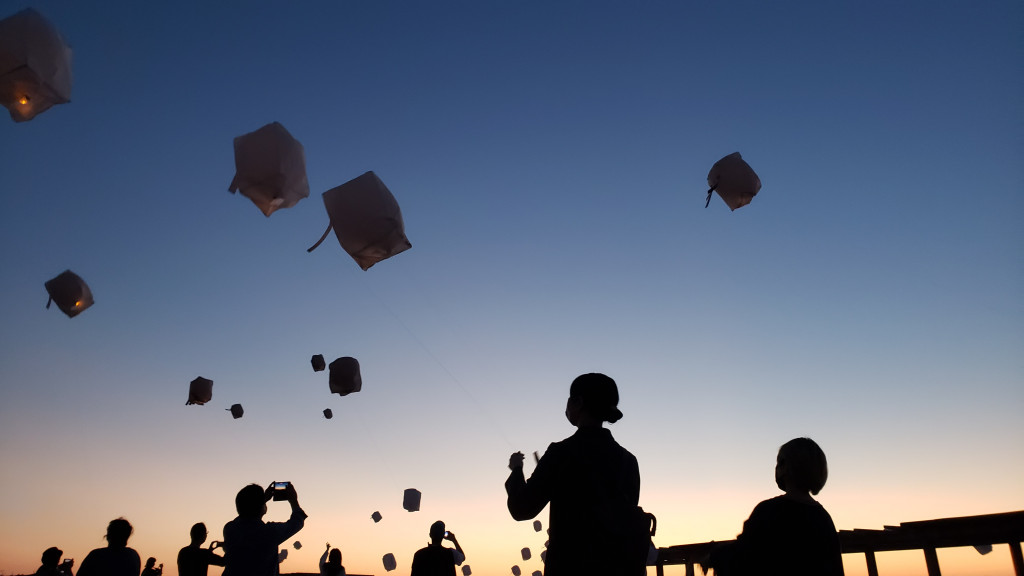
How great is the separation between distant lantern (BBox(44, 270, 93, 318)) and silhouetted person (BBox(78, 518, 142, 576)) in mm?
4447

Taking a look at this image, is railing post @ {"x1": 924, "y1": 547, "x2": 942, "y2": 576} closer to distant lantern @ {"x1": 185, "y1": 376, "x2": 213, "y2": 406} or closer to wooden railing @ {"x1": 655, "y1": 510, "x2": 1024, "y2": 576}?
wooden railing @ {"x1": 655, "y1": 510, "x2": 1024, "y2": 576}

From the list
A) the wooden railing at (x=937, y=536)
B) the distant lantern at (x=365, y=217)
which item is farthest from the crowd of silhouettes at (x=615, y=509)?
the distant lantern at (x=365, y=217)

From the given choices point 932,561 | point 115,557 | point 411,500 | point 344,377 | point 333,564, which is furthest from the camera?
point 411,500

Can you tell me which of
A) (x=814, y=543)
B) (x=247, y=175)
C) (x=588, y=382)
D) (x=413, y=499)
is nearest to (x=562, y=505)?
(x=588, y=382)

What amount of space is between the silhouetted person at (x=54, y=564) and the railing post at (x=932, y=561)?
738cm

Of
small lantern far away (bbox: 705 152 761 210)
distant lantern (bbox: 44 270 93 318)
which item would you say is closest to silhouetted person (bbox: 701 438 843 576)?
small lantern far away (bbox: 705 152 761 210)

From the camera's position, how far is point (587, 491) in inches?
85.1

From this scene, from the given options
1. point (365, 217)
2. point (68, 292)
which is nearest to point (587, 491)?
point (365, 217)

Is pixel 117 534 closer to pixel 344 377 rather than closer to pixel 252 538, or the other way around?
pixel 252 538

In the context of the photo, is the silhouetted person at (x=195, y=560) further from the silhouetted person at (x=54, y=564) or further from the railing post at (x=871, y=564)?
the railing post at (x=871, y=564)

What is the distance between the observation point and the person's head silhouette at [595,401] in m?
2.31

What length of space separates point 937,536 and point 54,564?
7.51 m

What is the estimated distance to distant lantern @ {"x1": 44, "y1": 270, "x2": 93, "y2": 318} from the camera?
25.4 feet

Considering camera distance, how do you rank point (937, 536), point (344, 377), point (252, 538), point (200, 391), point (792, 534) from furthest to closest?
1. point (200, 391)
2. point (344, 377)
3. point (937, 536)
4. point (252, 538)
5. point (792, 534)
